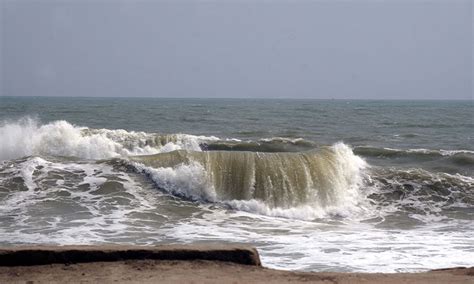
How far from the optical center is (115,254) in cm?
508

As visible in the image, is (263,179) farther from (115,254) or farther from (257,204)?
(115,254)

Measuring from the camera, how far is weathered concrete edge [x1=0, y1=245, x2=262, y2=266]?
16.3 feet

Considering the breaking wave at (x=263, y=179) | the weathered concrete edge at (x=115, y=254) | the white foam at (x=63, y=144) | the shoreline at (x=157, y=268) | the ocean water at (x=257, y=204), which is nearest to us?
the shoreline at (x=157, y=268)

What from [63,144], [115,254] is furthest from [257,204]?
[63,144]

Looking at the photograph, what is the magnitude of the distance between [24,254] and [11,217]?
540 centimetres

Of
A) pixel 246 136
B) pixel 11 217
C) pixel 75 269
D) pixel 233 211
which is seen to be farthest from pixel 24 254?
pixel 246 136

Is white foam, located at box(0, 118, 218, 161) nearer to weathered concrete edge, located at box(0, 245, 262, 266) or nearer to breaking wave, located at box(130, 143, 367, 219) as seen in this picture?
breaking wave, located at box(130, 143, 367, 219)

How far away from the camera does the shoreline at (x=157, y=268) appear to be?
4711mm

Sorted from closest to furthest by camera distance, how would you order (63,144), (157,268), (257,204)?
1. (157,268)
2. (257,204)
3. (63,144)

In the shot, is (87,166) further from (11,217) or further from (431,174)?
(431,174)

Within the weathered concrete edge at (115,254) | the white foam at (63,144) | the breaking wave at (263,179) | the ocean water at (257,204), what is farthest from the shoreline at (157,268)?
the white foam at (63,144)

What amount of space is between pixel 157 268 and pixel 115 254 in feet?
1.42

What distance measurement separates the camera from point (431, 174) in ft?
48.4

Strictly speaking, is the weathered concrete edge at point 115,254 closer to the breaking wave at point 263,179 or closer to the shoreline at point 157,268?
the shoreline at point 157,268
